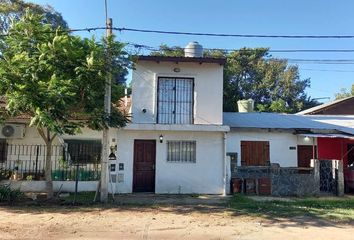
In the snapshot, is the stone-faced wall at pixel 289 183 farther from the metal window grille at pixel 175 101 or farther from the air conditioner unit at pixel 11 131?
the air conditioner unit at pixel 11 131

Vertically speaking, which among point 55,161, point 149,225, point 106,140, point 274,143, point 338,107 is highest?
point 338,107

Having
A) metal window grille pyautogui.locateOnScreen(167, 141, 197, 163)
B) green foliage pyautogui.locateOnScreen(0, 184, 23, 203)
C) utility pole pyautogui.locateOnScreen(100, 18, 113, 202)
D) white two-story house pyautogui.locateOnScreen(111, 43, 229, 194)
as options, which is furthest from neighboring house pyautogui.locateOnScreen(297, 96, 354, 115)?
green foliage pyautogui.locateOnScreen(0, 184, 23, 203)

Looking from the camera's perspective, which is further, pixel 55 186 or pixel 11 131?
pixel 11 131

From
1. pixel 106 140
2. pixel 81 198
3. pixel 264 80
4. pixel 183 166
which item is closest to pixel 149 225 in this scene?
pixel 106 140

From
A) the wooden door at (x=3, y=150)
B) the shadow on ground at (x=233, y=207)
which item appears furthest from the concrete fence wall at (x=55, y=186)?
the wooden door at (x=3, y=150)

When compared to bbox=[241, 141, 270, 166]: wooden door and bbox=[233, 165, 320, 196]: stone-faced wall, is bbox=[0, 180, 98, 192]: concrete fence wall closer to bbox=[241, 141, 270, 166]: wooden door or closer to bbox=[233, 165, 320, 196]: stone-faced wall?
bbox=[233, 165, 320, 196]: stone-faced wall

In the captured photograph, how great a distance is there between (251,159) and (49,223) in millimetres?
10685

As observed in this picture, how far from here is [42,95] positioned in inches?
439

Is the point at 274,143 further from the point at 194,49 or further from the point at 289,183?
the point at 194,49

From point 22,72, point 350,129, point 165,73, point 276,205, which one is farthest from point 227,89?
point 22,72

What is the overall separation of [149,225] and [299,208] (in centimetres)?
537

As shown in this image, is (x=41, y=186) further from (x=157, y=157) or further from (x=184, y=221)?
(x=184, y=221)

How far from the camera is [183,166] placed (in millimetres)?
16016

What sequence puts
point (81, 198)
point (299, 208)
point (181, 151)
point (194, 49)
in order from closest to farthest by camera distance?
point (299, 208)
point (81, 198)
point (181, 151)
point (194, 49)
